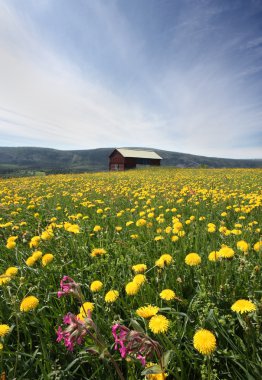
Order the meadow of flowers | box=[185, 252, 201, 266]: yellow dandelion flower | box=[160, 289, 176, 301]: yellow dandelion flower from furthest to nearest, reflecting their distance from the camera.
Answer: box=[185, 252, 201, 266]: yellow dandelion flower
box=[160, 289, 176, 301]: yellow dandelion flower
the meadow of flowers

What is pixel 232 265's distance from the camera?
2.31 m

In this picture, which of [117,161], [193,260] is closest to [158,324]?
[193,260]

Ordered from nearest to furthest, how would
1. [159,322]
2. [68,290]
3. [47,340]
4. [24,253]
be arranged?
[68,290]
[159,322]
[47,340]
[24,253]

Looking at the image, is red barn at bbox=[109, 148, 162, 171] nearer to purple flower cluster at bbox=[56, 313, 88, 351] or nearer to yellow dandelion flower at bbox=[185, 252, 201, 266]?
yellow dandelion flower at bbox=[185, 252, 201, 266]

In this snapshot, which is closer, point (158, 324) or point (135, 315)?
point (158, 324)

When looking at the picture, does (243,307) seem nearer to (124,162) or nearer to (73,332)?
(73,332)

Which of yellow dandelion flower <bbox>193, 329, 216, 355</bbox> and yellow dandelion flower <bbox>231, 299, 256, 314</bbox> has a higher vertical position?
yellow dandelion flower <bbox>231, 299, 256, 314</bbox>

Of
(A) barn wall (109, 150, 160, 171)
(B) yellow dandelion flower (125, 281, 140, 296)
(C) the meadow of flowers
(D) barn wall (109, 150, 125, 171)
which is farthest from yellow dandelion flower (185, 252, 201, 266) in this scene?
(D) barn wall (109, 150, 125, 171)

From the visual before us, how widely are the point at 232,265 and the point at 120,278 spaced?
3.92 feet

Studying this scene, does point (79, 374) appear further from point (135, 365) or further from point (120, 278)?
point (120, 278)

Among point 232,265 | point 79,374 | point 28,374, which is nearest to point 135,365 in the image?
point 79,374

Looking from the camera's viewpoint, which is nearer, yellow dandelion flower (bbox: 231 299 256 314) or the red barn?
yellow dandelion flower (bbox: 231 299 256 314)

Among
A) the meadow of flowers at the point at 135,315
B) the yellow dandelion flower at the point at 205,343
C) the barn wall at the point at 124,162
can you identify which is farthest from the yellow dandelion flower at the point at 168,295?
the barn wall at the point at 124,162

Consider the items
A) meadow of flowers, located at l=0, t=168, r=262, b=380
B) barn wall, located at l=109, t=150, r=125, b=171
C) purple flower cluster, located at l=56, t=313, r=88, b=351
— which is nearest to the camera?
purple flower cluster, located at l=56, t=313, r=88, b=351
